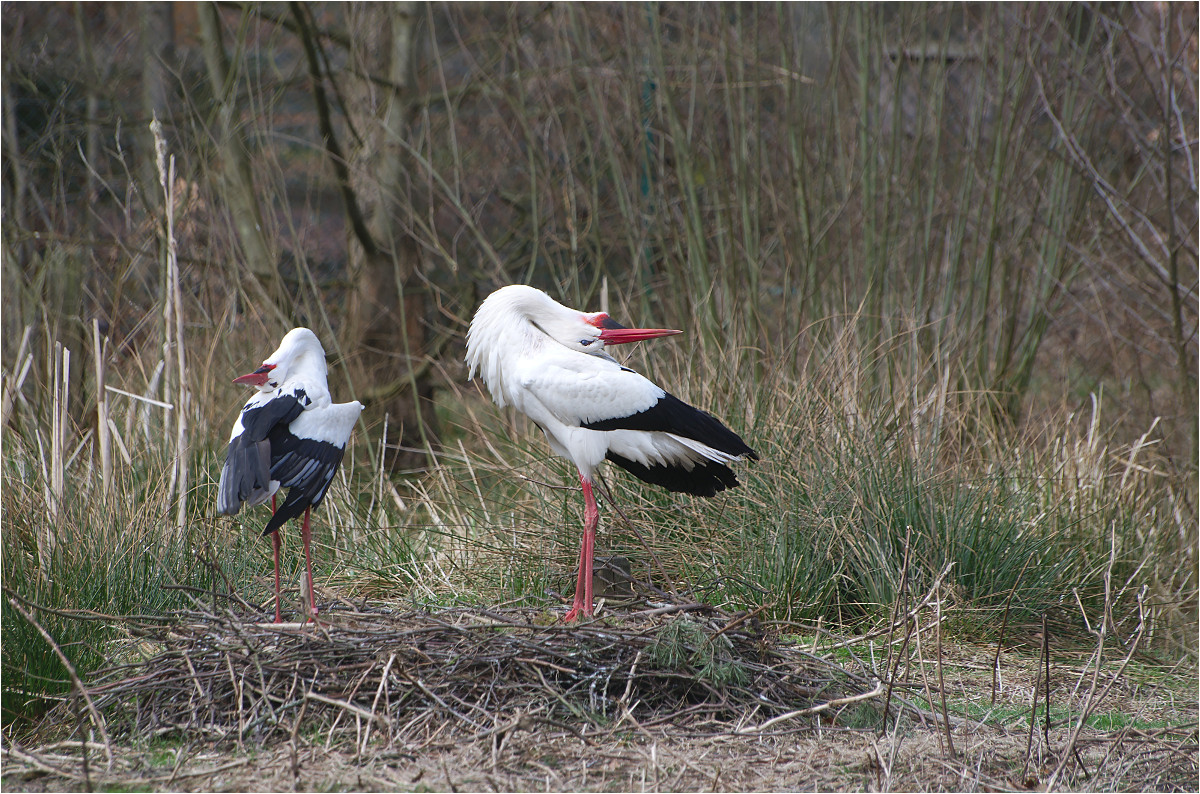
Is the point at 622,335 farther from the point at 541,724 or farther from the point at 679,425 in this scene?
the point at 541,724

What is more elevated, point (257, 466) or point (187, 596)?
point (257, 466)

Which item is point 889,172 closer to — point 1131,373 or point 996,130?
point 996,130

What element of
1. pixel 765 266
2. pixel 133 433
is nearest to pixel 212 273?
pixel 133 433

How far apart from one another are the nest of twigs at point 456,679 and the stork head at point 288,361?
821 millimetres

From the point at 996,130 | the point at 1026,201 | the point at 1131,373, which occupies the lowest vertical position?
the point at 1131,373

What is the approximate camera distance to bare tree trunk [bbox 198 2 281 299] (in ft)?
24.6

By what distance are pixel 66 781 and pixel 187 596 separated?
4.44ft

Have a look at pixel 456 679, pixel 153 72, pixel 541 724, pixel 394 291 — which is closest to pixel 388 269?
pixel 394 291

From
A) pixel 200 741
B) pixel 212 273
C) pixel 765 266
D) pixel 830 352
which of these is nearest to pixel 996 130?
pixel 765 266

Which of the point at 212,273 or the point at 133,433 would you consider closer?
the point at 133,433

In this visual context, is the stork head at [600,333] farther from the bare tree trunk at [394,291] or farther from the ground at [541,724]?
the bare tree trunk at [394,291]

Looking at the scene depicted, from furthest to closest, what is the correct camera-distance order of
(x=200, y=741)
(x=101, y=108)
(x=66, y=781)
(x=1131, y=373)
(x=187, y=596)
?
1. (x=101, y=108)
2. (x=1131, y=373)
3. (x=187, y=596)
4. (x=200, y=741)
5. (x=66, y=781)

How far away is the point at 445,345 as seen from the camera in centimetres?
898

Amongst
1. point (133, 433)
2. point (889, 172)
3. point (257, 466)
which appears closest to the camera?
point (257, 466)
